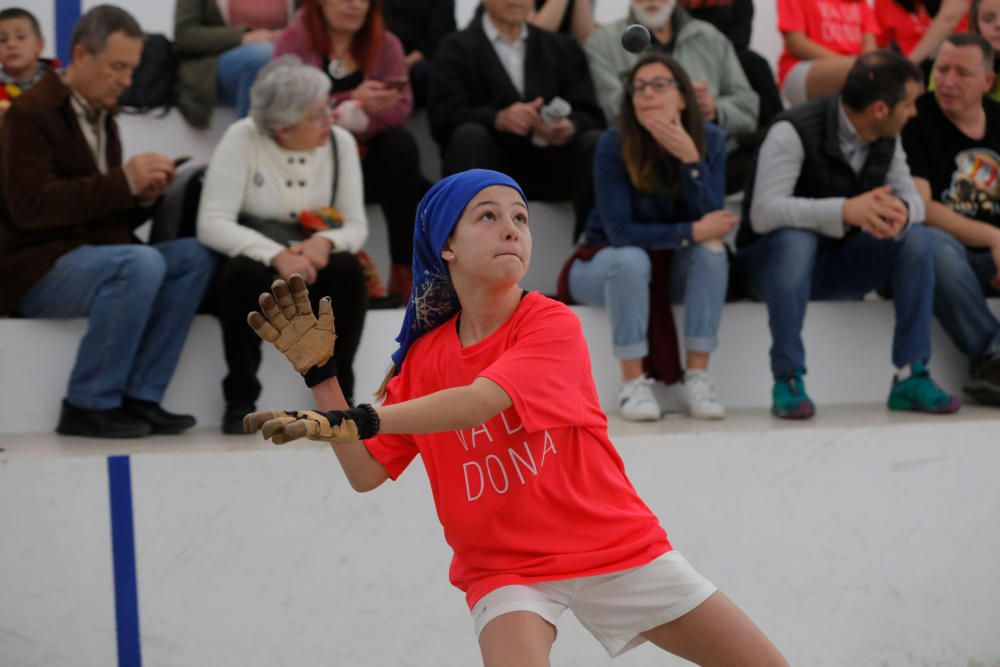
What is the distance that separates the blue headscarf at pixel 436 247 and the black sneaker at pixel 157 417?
1.51m

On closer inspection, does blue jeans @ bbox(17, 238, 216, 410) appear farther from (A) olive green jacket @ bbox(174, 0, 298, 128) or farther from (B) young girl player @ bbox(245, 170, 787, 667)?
(B) young girl player @ bbox(245, 170, 787, 667)

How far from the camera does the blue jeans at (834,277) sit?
4059mm

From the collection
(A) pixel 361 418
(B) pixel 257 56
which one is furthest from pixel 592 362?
(A) pixel 361 418

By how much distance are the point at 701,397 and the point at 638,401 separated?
229 millimetres

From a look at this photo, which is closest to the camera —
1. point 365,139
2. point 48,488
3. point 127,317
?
point 48,488

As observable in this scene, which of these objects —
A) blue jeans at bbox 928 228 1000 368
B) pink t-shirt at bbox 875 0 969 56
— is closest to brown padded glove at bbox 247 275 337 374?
blue jeans at bbox 928 228 1000 368

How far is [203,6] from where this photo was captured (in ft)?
16.0

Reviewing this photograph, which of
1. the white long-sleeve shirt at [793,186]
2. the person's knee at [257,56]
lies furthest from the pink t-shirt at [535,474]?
the person's knee at [257,56]

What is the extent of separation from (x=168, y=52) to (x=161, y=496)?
2.25m

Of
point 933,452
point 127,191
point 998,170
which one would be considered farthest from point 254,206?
point 998,170

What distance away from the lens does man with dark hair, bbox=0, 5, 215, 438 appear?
3.58 metres

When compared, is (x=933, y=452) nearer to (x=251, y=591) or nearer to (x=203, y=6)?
(x=251, y=591)

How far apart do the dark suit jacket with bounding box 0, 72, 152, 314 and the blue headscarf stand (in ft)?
5.64

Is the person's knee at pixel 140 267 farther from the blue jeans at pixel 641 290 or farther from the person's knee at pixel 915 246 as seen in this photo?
the person's knee at pixel 915 246
